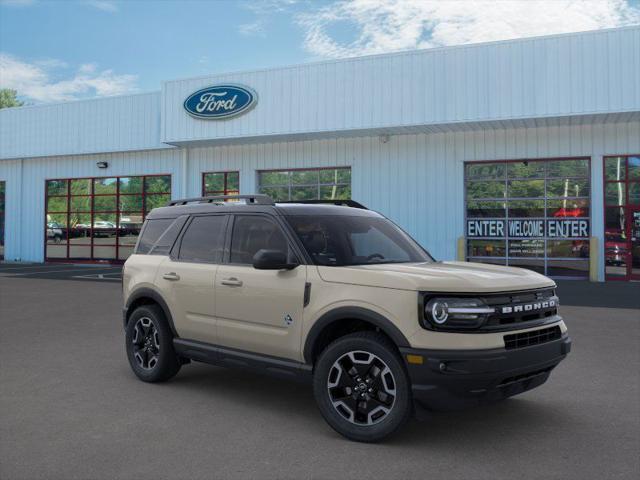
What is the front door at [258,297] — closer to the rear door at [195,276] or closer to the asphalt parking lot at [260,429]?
the rear door at [195,276]

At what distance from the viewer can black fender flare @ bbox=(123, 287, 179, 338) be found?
6.00 metres

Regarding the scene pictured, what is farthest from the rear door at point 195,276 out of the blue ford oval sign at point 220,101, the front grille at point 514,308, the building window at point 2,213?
the building window at point 2,213

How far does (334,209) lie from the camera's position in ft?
18.4

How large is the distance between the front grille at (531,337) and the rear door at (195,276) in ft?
8.42

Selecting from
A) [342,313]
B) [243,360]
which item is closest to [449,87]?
[243,360]

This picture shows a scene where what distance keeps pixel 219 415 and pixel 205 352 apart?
28.0 inches

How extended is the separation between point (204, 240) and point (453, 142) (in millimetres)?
15129

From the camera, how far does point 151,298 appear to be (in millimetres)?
6289

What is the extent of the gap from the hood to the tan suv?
0.01 meters

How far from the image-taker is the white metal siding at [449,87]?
54.6 ft

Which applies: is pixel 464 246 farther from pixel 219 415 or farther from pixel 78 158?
pixel 78 158

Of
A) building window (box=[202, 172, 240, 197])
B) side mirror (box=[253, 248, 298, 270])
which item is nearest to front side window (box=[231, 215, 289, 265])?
side mirror (box=[253, 248, 298, 270])

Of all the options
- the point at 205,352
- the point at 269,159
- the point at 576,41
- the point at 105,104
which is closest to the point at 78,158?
the point at 105,104

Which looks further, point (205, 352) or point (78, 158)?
point (78, 158)
